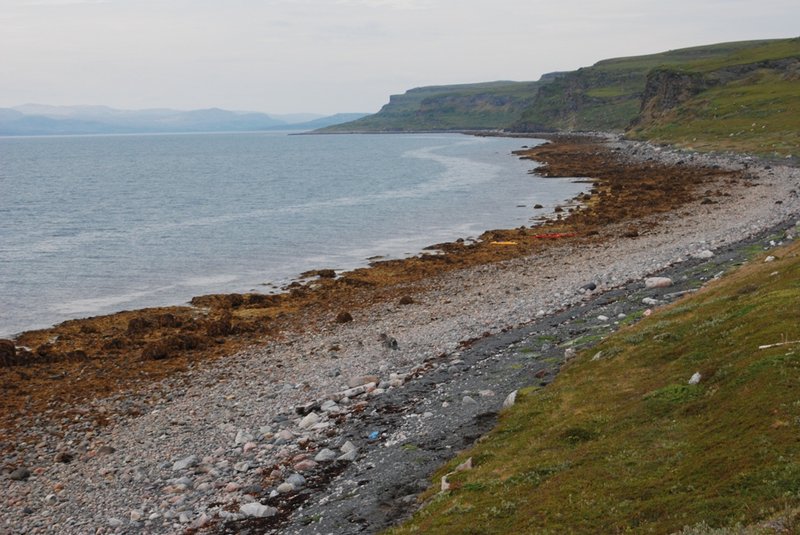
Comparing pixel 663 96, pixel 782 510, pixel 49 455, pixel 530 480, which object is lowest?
pixel 49 455

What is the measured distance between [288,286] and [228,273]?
26.0ft

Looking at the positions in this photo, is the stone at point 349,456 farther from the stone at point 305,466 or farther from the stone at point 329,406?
the stone at point 329,406

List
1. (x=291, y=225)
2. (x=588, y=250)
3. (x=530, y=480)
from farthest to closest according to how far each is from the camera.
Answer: (x=291, y=225)
(x=588, y=250)
(x=530, y=480)

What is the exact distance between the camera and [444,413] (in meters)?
21.2

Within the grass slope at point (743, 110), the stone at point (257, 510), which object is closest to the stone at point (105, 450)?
the stone at point (257, 510)

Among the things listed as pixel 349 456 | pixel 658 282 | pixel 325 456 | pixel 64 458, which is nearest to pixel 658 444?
pixel 349 456

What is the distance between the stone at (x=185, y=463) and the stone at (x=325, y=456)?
3.96m

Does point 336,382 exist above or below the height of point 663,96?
below

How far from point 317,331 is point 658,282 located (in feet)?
55.3

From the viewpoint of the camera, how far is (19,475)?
69.7 ft

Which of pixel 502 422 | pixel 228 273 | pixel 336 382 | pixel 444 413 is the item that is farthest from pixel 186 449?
pixel 228 273

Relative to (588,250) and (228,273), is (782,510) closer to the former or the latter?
(588,250)

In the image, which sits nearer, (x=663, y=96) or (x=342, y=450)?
(x=342, y=450)

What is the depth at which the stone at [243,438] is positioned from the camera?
2195 cm
